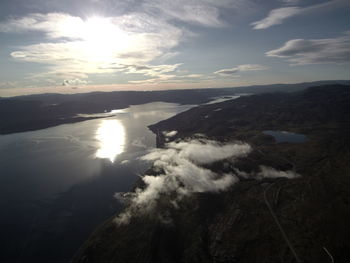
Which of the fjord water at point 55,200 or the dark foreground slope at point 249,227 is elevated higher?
the dark foreground slope at point 249,227

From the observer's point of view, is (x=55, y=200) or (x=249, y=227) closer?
(x=249, y=227)

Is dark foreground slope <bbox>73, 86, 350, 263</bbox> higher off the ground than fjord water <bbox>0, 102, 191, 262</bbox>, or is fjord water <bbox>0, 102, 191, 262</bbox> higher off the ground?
dark foreground slope <bbox>73, 86, 350, 263</bbox>

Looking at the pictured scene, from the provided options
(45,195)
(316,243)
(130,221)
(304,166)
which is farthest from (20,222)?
(304,166)

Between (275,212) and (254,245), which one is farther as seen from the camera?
(275,212)

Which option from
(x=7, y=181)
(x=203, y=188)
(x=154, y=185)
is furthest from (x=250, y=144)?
(x=7, y=181)

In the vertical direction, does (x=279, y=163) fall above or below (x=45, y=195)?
above

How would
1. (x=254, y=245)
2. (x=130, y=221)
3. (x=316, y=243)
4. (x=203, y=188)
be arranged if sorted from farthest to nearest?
(x=203, y=188) → (x=130, y=221) → (x=254, y=245) → (x=316, y=243)

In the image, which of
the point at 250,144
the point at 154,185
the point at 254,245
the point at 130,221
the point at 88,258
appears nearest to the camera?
the point at 254,245

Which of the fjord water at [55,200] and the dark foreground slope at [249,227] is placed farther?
the fjord water at [55,200]

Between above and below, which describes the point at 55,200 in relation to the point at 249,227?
below

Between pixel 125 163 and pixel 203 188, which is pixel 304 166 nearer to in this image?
pixel 203 188

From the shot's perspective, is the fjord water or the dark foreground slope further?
the fjord water
